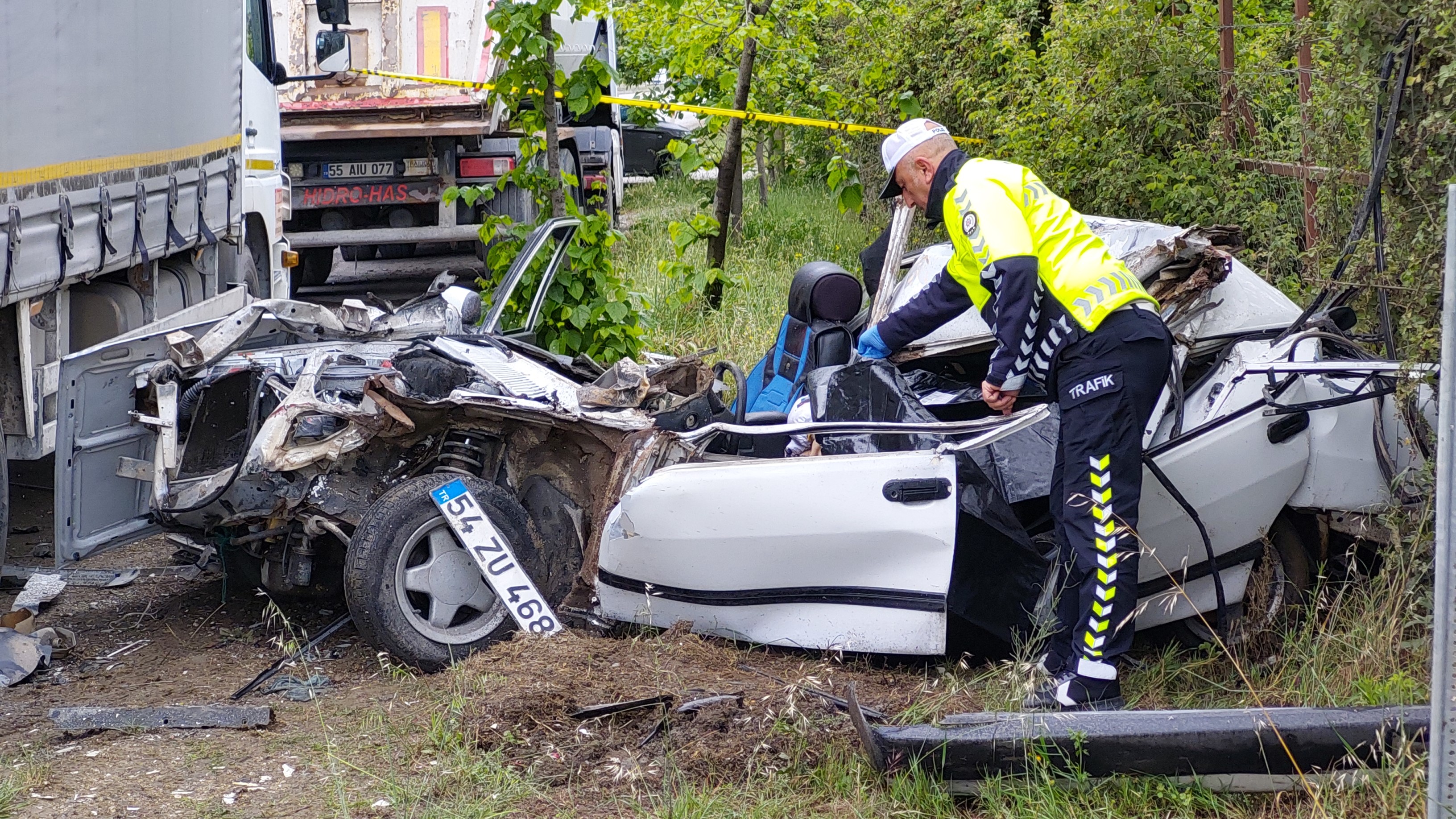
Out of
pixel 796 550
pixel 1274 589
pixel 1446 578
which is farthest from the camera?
pixel 1274 589

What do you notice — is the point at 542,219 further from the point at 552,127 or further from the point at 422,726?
the point at 422,726

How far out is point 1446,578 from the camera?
7.86ft

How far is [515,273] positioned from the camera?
5.52m

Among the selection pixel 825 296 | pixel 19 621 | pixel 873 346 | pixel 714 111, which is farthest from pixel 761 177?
pixel 19 621

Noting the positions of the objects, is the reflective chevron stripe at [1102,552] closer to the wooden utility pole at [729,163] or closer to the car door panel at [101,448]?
the car door panel at [101,448]

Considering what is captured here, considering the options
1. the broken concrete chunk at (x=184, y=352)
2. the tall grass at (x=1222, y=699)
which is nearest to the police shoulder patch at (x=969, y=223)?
the tall grass at (x=1222, y=699)

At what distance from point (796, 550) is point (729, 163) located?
5539 mm

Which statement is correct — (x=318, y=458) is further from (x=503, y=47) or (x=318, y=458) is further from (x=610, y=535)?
(x=503, y=47)

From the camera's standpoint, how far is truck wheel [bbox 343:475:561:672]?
4.14 m

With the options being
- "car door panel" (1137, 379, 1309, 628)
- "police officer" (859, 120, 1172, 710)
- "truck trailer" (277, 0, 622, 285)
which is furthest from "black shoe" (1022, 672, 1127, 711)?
"truck trailer" (277, 0, 622, 285)

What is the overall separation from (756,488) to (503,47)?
13.3 ft

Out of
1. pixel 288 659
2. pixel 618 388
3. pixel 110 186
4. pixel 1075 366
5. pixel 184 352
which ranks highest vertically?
pixel 110 186

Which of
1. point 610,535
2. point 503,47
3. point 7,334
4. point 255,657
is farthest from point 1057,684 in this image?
point 503,47

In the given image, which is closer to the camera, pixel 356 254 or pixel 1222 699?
pixel 1222 699
